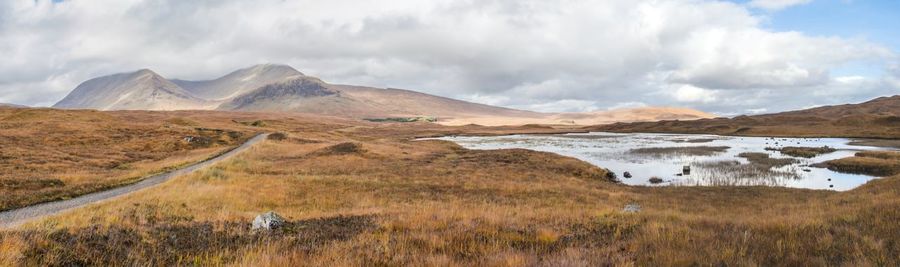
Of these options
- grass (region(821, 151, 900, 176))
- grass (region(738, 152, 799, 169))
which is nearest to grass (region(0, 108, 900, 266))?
grass (region(821, 151, 900, 176))

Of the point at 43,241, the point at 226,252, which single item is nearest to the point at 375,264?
the point at 226,252

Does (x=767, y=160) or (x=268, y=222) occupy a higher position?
(x=268, y=222)

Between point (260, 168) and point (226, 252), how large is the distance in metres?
33.6

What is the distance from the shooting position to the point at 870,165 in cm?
4394

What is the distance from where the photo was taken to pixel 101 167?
4153cm

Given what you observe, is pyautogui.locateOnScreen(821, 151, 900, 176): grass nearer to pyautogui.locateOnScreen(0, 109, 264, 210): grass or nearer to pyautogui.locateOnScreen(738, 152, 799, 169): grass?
pyautogui.locateOnScreen(738, 152, 799, 169): grass

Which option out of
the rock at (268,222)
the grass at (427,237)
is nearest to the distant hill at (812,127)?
the grass at (427,237)

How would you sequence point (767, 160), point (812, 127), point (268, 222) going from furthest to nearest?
1. point (812, 127)
2. point (767, 160)
3. point (268, 222)

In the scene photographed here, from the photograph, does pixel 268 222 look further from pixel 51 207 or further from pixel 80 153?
pixel 80 153

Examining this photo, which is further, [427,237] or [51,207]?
[51,207]

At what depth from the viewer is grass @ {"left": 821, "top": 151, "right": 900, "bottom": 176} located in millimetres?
41647

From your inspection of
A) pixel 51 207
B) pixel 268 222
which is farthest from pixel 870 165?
pixel 51 207

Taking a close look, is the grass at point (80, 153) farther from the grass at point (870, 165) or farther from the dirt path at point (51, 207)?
the grass at point (870, 165)

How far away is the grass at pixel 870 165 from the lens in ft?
137
